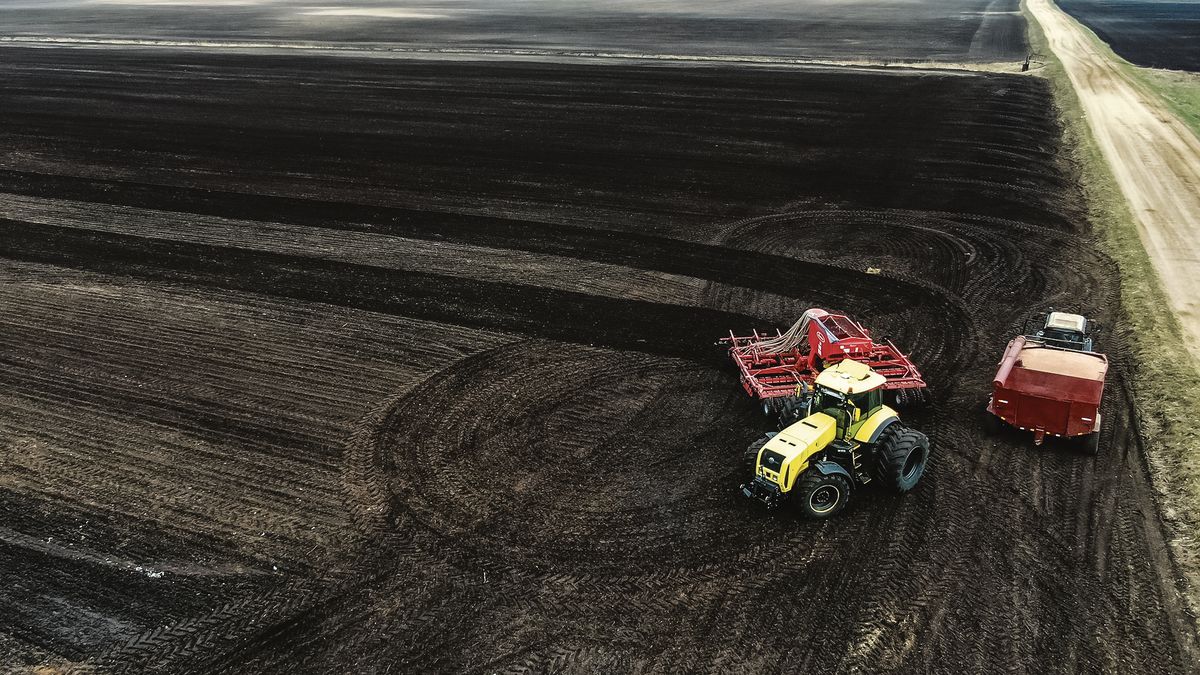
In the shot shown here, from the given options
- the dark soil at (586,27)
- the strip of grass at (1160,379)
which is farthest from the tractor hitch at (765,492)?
the dark soil at (586,27)

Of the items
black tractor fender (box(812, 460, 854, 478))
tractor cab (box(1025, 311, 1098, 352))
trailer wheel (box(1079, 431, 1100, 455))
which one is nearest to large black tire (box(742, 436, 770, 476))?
black tractor fender (box(812, 460, 854, 478))

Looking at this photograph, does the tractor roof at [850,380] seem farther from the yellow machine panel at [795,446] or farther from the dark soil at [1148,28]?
the dark soil at [1148,28]

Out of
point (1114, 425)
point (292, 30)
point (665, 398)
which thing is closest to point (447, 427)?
point (665, 398)

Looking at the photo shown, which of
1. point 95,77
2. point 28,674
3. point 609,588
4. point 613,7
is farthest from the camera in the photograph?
point 613,7

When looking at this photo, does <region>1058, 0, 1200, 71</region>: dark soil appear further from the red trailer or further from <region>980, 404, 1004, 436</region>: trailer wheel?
<region>980, 404, 1004, 436</region>: trailer wheel

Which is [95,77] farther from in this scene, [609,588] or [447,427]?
[609,588]

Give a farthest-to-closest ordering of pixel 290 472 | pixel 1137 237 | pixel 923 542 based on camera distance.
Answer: pixel 1137 237
pixel 290 472
pixel 923 542
